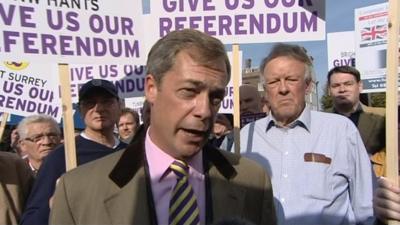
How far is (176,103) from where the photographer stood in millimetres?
1789

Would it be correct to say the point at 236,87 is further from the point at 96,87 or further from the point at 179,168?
the point at 179,168

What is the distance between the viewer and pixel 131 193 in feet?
6.21

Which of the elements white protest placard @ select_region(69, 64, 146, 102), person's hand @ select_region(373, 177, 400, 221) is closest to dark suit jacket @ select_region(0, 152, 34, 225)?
white protest placard @ select_region(69, 64, 146, 102)

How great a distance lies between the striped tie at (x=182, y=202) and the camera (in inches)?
72.8

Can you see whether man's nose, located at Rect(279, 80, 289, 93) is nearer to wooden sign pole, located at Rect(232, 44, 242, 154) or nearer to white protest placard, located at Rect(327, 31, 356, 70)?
wooden sign pole, located at Rect(232, 44, 242, 154)

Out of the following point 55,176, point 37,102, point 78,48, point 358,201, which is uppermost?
point 78,48

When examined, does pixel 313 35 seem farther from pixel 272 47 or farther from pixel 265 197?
pixel 265 197

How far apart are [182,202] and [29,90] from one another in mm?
3743

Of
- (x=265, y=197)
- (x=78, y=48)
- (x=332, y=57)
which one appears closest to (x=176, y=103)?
(x=265, y=197)

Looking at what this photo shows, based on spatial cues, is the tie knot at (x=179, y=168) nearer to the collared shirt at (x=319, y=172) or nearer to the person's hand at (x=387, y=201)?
the person's hand at (x=387, y=201)

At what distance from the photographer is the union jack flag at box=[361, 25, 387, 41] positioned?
19.8ft

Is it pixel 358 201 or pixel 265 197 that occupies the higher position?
pixel 265 197

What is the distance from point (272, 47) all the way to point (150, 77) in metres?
1.39

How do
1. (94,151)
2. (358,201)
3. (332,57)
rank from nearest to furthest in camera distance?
(358,201) → (94,151) → (332,57)
